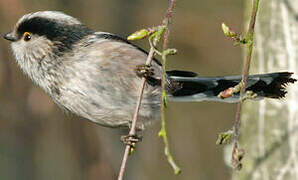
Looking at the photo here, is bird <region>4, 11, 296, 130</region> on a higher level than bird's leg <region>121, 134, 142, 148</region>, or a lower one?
higher

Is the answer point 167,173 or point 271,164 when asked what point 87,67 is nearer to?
point 271,164

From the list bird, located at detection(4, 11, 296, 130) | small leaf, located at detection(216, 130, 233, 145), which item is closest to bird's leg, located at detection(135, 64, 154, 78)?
bird, located at detection(4, 11, 296, 130)

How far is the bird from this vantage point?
3.57m

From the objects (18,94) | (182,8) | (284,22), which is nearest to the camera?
(284,22)

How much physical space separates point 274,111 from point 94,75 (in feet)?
4.80

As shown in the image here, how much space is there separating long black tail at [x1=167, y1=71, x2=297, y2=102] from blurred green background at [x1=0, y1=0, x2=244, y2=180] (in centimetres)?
235

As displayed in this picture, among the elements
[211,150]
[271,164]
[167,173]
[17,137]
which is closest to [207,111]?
[211,150]

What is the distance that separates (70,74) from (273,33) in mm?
1561

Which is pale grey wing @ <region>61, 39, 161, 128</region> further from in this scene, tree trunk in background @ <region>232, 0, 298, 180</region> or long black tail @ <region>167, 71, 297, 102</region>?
tree trunk in background @ <region>232, 0, 298, 180</region>

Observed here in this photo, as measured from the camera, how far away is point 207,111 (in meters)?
9.19

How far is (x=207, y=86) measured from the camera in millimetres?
3955

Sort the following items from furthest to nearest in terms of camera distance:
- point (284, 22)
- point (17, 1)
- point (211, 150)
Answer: point (211, 150) < point (17, 1) < point (284, 22)

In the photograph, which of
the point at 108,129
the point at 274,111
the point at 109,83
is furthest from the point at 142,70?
the point at 108,129

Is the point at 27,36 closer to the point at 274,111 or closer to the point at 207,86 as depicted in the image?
the point at 207,86
